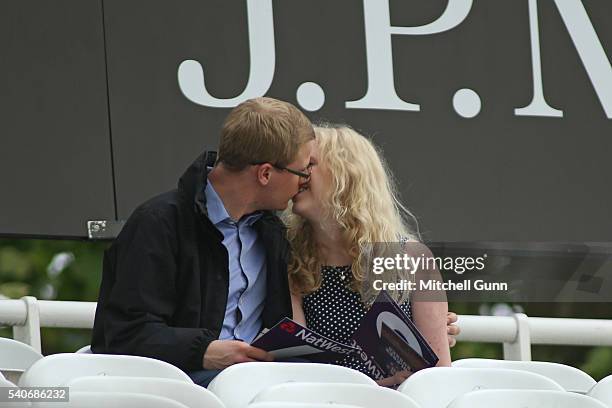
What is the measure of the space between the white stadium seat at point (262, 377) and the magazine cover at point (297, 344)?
0.31ft

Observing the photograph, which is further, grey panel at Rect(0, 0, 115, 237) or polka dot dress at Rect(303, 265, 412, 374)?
grey panel at Rect(0, 0, 115, 237)

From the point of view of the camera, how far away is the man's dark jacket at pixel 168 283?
13.4 ft

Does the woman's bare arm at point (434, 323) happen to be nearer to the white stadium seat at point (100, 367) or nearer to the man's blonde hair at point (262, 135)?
the man's blonde hair at point (262, 135)

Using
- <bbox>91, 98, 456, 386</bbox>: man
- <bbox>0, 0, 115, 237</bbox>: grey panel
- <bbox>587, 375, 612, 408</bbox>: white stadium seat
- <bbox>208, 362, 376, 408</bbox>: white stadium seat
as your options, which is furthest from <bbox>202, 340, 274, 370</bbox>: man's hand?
<bbox>0, 0, 115, 237</bbox>: grey panel

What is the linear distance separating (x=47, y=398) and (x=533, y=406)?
1215mm

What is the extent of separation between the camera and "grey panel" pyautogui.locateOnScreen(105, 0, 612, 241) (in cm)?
568

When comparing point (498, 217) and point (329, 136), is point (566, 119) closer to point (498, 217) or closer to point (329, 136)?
point (498, 217)

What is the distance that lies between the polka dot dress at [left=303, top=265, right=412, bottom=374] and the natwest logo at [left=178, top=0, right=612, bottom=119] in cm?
150

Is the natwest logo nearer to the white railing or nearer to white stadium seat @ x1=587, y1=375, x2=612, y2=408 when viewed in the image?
the white railing

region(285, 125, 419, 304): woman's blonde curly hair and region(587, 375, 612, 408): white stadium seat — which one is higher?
region(285, 125, 419, 304): woman's blonde curly hair

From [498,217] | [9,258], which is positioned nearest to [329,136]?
[498,217]

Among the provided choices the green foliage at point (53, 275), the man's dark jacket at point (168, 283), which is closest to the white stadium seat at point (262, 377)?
the man's dark jacket at point (168, 283)

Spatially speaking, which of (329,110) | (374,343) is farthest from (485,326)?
(374,343)

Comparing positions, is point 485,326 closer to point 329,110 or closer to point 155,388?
point 329,110
